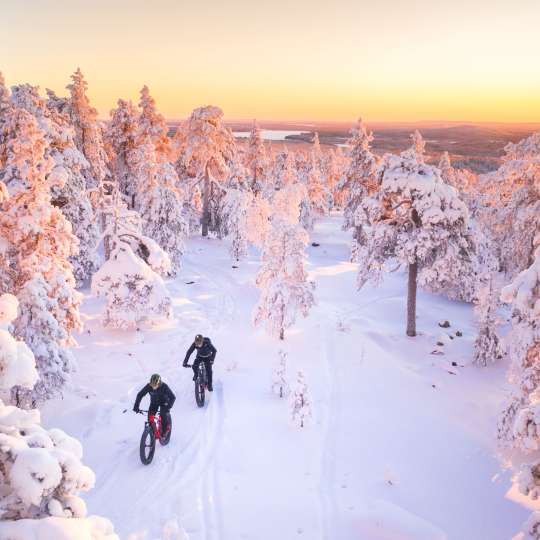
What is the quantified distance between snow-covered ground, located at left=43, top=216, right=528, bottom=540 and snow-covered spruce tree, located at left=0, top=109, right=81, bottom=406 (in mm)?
1412

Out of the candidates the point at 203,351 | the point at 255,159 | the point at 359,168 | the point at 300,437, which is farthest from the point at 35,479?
the point at 255,159

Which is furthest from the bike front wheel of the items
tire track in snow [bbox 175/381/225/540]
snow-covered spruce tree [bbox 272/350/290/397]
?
snow-covered spruce tree [bbox 272/350/290/397]

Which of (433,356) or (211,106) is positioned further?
(211,106)

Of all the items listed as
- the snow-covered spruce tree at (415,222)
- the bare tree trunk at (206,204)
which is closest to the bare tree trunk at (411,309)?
the snow-covered spruce tree at (415,222)

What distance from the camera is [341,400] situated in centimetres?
1348

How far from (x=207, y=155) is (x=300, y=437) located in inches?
1059

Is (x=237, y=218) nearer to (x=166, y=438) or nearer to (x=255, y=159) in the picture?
(x=255, y=159)

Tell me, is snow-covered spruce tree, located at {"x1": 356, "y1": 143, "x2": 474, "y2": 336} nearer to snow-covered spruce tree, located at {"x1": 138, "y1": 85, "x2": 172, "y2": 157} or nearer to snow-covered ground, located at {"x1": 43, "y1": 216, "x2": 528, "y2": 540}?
snow-covered ground, located at {"x1": 43, "y1": 216, "x2": 528, "y2": 540}

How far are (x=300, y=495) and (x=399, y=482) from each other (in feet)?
8.60

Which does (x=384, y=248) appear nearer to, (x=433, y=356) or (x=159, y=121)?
(x=433, y=356)

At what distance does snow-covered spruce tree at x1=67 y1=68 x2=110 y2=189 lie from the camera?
29.0m

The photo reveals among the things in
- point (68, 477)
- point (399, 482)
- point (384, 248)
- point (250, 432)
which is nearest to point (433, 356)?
point (384, 248)

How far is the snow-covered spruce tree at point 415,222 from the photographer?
18281 millimetres

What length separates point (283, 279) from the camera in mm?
17141
